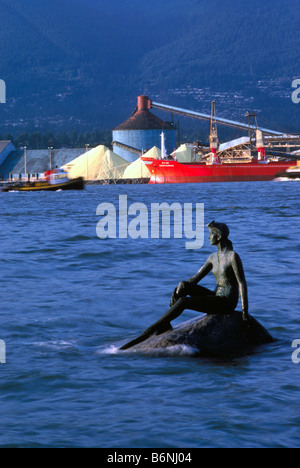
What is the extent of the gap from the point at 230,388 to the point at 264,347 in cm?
165

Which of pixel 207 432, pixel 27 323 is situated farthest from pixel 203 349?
pixel 27 323

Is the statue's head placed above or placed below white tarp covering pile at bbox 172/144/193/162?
below

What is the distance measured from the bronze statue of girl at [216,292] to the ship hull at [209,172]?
97.8 metres

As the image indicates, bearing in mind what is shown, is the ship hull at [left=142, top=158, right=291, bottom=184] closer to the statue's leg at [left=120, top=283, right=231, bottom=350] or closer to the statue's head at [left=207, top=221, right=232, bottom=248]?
the statue's head at [left=207, top=221, right=232, bottom=248]

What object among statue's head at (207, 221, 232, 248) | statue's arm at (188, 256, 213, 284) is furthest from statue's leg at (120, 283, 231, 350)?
statue's head at (207, 221, 232, 248)

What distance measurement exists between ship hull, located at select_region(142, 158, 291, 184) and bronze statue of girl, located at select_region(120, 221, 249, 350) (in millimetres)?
97760

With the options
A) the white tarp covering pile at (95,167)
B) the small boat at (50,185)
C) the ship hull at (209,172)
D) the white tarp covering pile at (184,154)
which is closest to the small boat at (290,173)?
the ship hull at (209,172)

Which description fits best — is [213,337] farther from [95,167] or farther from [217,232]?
[95,167]

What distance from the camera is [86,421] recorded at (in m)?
6.84

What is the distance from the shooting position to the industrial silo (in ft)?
440

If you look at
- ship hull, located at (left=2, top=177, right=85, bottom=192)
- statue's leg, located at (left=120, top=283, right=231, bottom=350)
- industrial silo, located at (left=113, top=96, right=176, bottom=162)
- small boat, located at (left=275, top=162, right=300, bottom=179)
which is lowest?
statue's leg, located at (left=120, top=283, right=231, bottom=350)

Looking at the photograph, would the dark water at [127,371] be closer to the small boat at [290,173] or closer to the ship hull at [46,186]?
the ship hull at [46,186]
